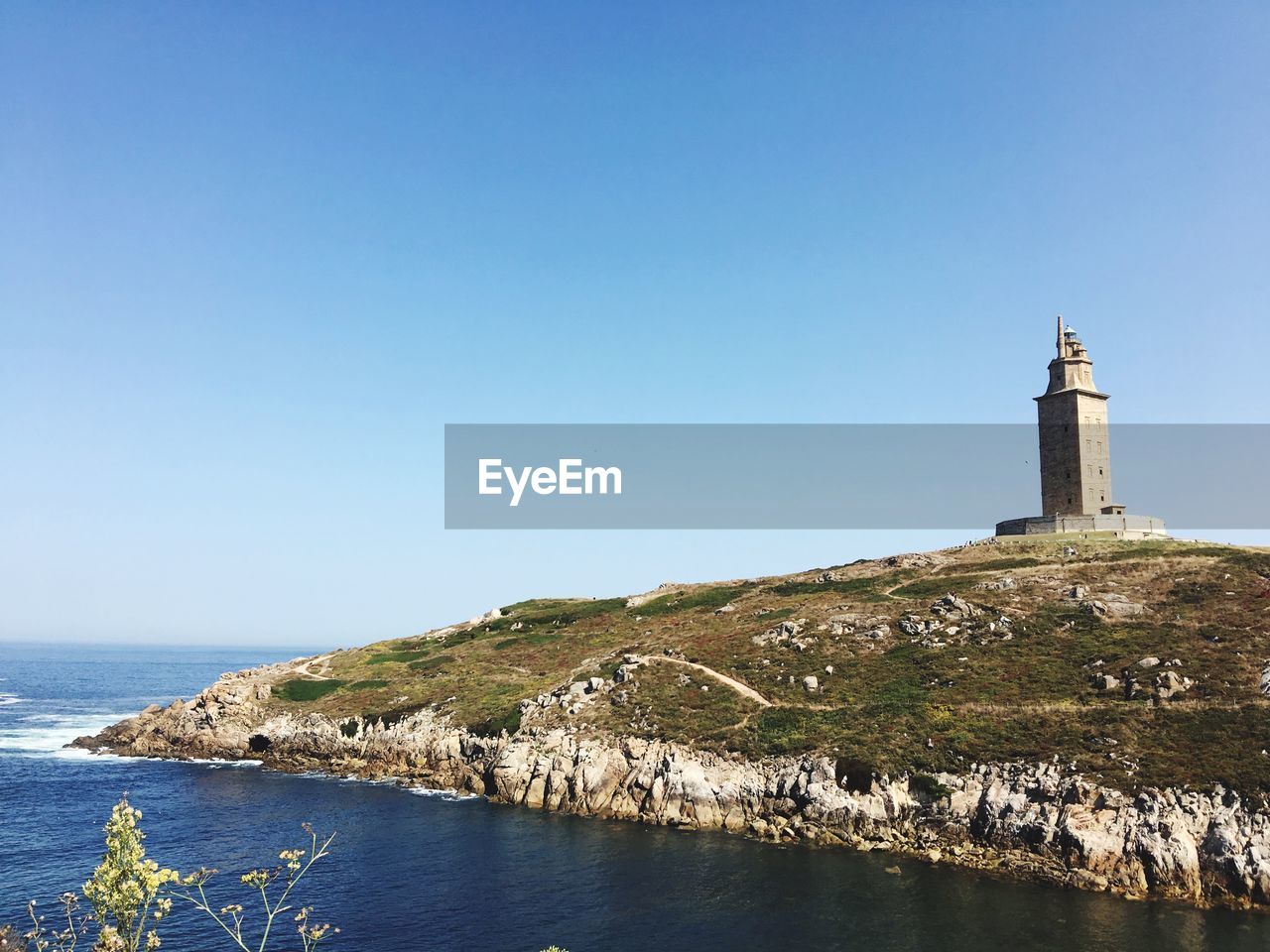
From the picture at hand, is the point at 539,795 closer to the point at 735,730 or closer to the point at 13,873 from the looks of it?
the point at 735,730

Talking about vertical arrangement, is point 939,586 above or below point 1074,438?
below

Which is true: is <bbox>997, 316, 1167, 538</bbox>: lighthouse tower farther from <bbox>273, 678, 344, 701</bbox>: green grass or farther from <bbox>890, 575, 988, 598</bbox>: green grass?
<bbox>273, 678, 344, 701</bbox>: green grass

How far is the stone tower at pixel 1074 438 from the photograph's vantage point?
86812mm

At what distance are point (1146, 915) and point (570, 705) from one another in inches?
1852

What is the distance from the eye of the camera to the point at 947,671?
65.8 metres

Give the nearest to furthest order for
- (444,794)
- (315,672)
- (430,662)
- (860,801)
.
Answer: (860,801), (444,794), (430,662), (315,672)

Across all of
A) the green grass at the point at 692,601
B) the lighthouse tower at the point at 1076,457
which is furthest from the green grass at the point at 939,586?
the green grass at the point at 692,601

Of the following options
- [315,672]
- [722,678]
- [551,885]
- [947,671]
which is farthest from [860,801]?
[315,672]

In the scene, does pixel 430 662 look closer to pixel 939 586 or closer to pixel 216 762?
pixel 216 762

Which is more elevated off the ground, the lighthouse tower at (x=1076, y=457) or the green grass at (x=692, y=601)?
the lighthouse tower at (x=1076, y=457)

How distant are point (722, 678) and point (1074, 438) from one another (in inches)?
1960

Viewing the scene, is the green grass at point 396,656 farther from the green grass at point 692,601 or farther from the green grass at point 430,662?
the green grass at point 692,601

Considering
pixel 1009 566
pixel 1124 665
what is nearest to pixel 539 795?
pixel 1124 665

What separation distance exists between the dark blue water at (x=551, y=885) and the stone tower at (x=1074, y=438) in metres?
55.5
